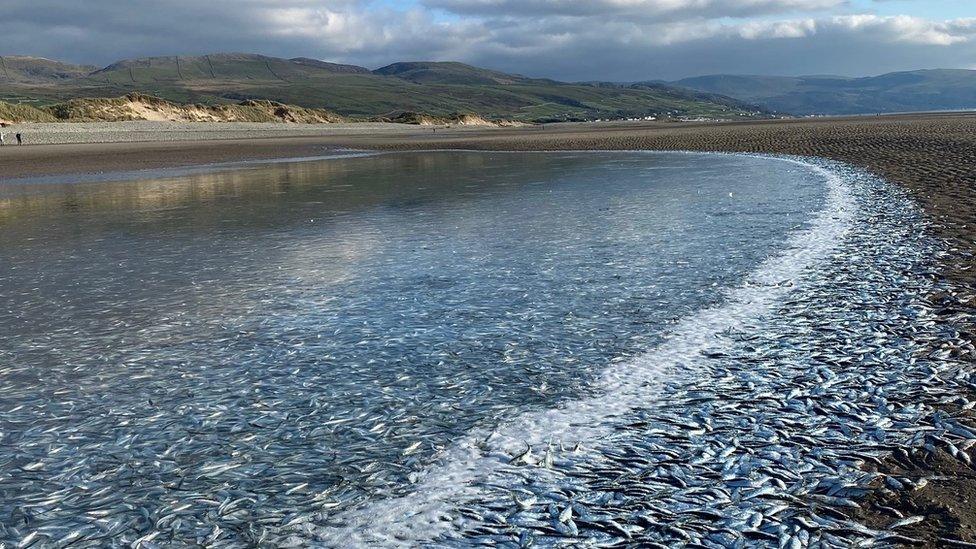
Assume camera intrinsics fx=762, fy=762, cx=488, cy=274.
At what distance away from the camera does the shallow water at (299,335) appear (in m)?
5.00

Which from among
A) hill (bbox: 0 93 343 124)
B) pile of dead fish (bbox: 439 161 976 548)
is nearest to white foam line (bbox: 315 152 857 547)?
pile of dead fish (bbox: 439 161 976 548)

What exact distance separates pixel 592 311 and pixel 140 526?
557cm

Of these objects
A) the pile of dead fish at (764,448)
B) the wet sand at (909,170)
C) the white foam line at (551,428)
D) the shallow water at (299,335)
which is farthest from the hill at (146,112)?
the pile of dead fish at (764,448)

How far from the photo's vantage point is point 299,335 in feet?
26.8

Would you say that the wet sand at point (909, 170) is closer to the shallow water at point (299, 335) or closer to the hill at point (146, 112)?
the shallow water at point (299, 335)

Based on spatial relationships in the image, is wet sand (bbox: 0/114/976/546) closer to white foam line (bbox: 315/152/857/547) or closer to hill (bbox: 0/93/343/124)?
white foam line (bbox: 315/152/857/547)

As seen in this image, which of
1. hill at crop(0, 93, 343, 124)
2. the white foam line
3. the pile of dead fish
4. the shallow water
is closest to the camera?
the pile of dead fish

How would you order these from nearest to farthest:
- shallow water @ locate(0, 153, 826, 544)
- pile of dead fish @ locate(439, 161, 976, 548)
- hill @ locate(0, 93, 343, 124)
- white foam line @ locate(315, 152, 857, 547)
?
pile of dead fish @ locate(439, 161, 976, 548), white foam line @ locate(315, 152, 857, 547), shallow water @ locate(0, 153, 826, 544), hill @ locate(0, 93, 343, 124)

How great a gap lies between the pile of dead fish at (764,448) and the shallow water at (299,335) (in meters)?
0.86

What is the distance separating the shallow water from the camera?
16.4 feet

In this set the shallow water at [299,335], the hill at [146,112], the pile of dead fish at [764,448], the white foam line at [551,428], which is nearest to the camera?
the pile of dead fish at [764,448]

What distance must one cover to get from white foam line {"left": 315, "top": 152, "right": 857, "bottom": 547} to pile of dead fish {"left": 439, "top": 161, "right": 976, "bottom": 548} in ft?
0.49

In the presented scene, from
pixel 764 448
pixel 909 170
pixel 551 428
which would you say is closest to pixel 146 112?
pixel 909 170

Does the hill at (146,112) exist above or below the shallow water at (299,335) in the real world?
above
